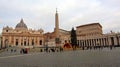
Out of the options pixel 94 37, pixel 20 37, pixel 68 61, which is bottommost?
pixel 68 61

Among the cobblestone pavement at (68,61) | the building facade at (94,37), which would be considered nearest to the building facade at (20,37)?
the building facade at (94,37)

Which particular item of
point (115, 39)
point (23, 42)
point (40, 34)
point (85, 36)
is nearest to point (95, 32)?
point (85, 36)

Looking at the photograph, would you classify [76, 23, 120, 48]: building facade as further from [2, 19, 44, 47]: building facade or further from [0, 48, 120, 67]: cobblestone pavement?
[0, 48, 120, 67]: cobblestone pavement

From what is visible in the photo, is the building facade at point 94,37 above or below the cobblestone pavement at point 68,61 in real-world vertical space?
above

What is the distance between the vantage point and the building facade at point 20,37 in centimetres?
10356

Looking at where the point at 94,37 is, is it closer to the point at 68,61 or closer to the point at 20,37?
the point at 20,37

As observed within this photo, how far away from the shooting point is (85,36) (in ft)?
358

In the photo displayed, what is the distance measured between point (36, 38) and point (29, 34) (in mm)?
4983

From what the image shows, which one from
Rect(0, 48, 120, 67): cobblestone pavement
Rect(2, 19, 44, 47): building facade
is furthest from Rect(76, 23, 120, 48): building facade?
Rect(0, 48, 120, 67): cobblestone pavement

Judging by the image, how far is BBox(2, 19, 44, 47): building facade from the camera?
103562 mm

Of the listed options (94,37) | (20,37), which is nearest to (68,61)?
(94,37)

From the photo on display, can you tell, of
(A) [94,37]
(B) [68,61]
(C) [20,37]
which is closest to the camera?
(B) [68,61]

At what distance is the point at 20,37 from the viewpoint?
106 meters

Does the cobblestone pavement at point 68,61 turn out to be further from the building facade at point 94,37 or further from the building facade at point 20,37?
the building facade at point 20,37
